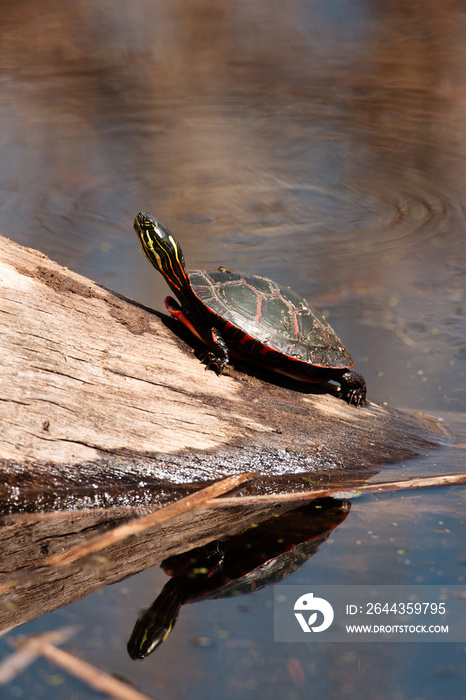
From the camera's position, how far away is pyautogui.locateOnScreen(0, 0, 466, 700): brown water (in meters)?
1.85

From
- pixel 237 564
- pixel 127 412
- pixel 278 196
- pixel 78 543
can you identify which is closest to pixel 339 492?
pixel 237 564

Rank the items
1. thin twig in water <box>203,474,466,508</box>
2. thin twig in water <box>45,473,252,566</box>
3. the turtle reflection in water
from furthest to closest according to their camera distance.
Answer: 1. thin twig in water <box>203,474,466,508</box>
2. thin twig in water <box>45,473,252,566</box>
3. the turtle reflection in water

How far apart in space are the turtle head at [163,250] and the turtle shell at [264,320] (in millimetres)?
75

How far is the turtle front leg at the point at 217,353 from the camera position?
10.0ft

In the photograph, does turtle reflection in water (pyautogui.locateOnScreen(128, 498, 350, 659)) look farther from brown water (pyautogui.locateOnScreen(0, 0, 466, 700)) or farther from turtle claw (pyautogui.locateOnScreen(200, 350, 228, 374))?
turtle claw (pyautogui.locateOnScreen(200, 350, 228, 374))

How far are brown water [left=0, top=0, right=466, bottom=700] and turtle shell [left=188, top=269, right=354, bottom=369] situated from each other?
0.74 meters

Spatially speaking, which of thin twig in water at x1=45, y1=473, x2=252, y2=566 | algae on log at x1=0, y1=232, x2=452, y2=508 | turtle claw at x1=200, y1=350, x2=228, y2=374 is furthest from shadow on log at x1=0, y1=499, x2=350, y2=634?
turtle claw at x1=200, y1=350, x2=228, y2=374

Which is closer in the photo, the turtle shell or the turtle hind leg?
the turtle shell

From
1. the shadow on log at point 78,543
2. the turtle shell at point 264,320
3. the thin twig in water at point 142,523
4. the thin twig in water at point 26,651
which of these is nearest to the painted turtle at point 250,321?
the turtle shell at point 264,320

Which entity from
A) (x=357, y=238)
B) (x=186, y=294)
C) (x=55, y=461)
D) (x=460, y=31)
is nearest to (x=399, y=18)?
(x=460, y=31)

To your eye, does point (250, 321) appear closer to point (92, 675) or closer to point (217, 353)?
point (217, 353)

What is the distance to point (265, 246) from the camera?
6898 millimetres

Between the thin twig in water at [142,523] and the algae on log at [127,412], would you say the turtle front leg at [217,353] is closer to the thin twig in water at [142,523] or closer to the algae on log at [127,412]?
the algae on log at [127,412]

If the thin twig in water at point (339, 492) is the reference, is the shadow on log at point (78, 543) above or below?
below
